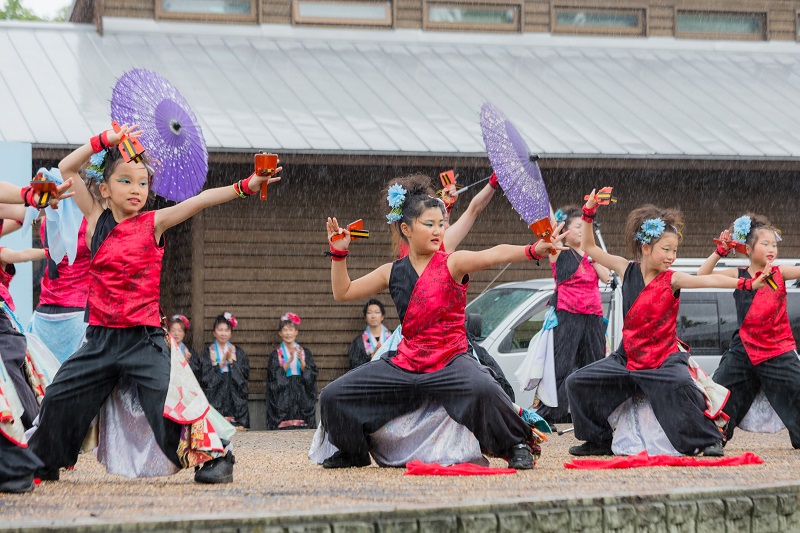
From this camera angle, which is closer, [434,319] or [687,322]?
[434,319]

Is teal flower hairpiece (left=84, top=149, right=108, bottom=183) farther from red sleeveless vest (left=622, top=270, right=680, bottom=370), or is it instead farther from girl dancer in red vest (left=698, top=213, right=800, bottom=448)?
girl dancer in red vest (left=698, top=213, right=800, bottom=448)

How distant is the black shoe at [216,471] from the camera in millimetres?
6320

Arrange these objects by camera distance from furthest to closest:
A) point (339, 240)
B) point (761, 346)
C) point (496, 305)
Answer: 1. point (496, 305)
2. point (761, 346)
3. point (339, 240)

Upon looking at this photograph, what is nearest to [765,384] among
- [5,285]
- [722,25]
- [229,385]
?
[5,285]

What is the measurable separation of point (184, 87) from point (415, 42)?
3.82 metres

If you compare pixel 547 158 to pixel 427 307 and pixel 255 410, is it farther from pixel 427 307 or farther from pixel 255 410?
pixel 427 307

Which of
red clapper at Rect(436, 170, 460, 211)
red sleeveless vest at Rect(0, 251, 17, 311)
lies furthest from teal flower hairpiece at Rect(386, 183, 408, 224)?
red sleeveless vest at Rect(0, 251, 17, 311)

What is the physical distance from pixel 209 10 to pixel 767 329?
1000 centimetres

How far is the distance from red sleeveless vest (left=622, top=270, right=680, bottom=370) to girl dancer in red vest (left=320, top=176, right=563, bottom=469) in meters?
1.45

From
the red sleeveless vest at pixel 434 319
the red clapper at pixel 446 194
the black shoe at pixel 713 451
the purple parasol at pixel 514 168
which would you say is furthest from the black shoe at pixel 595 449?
the red clapper at pixel 446 194

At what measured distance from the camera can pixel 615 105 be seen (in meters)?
16.0

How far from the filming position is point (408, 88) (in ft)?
51.7

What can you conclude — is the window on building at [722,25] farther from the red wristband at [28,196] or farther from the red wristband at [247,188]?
the red wristband at [28,196]

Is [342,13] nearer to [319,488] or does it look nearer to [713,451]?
[713,451]
